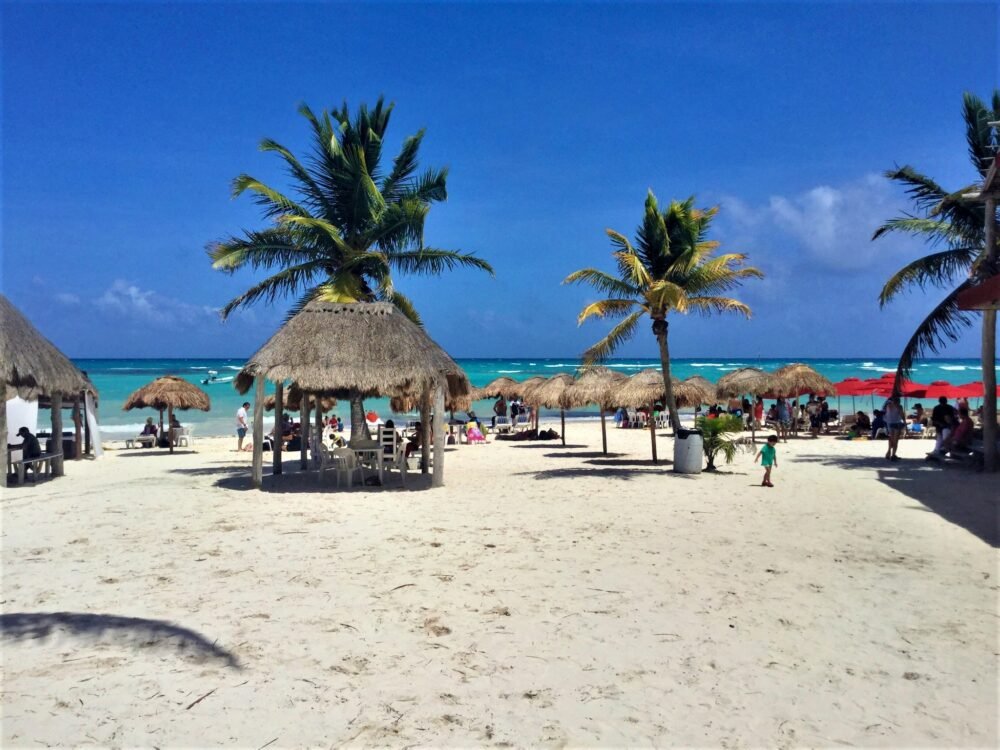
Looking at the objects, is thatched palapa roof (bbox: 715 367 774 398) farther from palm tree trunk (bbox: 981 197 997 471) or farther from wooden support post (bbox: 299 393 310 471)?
wooden support post (bbox: 299 393 310 471)

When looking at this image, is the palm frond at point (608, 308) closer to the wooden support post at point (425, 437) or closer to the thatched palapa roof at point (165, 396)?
the wooden support post at point (425, 437)

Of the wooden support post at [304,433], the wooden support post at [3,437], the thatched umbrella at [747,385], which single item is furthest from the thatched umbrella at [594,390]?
the wooden support post at [3,437]

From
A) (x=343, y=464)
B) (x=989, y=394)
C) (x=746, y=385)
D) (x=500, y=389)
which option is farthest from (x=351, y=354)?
(x=500, y=389)

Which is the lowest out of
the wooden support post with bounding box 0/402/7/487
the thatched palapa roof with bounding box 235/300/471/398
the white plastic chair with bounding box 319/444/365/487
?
the white plastic chair with bounding box 319/444/365/487

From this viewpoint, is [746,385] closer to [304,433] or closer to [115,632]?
[304,433]

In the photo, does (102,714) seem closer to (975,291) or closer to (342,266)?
(975,291)

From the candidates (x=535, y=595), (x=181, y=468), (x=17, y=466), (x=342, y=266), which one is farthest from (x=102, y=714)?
(x=181, y=468)

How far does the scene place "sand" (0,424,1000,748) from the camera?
3.67 meters

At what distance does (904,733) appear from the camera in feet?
11.6

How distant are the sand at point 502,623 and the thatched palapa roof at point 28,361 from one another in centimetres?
257

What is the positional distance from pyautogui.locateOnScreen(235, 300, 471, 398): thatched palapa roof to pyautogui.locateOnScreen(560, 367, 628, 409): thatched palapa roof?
4.97 meters

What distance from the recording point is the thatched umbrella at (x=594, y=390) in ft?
54.1

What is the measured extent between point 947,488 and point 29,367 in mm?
14090

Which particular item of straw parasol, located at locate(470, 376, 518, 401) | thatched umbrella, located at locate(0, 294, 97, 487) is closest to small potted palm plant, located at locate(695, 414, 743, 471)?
thatched umbrella, located at locate(0, 294, 97, 487)
